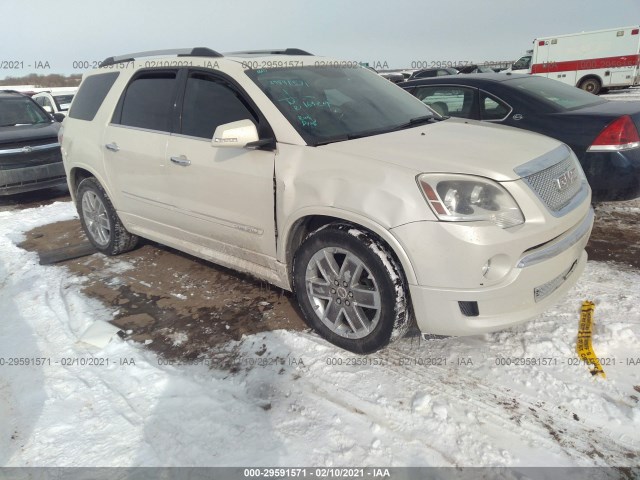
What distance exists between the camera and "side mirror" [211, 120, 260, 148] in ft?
9.72

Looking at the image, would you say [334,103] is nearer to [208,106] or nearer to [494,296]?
[208,106]

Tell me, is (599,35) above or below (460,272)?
above

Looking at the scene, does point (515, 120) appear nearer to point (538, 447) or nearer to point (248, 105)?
point (248, 105)

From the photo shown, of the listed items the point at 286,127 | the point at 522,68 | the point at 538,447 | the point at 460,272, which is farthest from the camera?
the point at 522,68

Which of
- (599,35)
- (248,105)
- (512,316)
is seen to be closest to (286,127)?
(248,105)

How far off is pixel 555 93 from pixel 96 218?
5.13m

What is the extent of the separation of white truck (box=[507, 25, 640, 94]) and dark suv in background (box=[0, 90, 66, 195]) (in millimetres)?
19095

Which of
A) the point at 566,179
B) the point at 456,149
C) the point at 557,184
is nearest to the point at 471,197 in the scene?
the point at 456,149

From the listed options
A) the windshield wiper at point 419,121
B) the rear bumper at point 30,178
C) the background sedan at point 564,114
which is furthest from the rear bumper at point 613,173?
the rear bumper at point 30,178

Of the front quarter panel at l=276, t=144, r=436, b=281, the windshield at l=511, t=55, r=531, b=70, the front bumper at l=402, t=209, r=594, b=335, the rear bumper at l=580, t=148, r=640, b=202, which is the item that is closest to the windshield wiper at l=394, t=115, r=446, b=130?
the front quarter panel at l=276, t=144, r=436, b=281

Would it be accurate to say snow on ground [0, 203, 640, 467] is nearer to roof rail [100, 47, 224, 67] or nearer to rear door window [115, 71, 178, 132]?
rear door window [115, 71, 178, 132]

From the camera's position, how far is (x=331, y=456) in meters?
2.23

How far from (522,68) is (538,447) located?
27.2 meters

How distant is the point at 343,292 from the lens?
2939 millimetres
